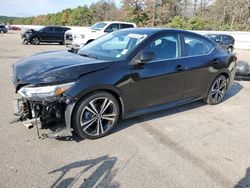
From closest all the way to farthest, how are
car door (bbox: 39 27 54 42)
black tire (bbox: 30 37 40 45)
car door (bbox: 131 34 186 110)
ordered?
car door (bbox: 131 34 186 110), black tire (bbox: 30 37 40 45), car door (bbox: 39 27 54 42)

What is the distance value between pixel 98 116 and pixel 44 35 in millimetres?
19897

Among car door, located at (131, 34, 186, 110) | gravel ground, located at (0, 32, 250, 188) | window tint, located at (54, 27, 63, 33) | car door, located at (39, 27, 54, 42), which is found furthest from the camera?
window tint, located at (54, 27, 63, 33)

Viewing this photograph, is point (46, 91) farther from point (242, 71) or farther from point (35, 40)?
point (35, 40)

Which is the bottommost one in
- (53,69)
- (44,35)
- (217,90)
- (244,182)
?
(244,182)

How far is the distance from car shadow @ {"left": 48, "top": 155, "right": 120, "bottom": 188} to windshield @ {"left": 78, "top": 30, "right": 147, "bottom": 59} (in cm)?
167

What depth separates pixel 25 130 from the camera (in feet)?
13.7

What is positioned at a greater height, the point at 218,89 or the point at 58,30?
the point at 58,30

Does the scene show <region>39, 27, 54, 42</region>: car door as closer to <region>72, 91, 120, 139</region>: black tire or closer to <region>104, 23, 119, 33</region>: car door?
<region>104, 23, 119, 33</region>: car door

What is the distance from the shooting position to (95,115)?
3992 millimetres

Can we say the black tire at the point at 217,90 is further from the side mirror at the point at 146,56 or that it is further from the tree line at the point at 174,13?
the tree line at the point at 174,13

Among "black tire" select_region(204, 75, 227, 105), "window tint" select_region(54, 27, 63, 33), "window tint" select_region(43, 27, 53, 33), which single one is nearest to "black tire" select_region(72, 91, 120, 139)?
"black tire" select_region(204, 75, 227, 105)

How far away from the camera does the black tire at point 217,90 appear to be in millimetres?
5784

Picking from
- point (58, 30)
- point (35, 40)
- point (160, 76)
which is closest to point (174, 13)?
point (58, 30)

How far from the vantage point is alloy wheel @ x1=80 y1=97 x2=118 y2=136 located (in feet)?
12.7
